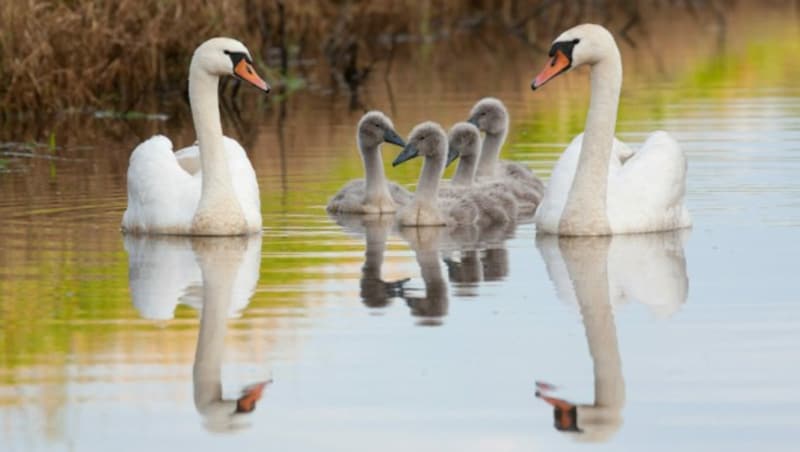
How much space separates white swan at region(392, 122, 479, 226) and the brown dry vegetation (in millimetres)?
6869

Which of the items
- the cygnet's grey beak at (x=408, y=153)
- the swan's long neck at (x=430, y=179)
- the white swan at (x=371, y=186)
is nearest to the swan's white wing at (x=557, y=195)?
the swan's long neck at (x=430, y=179)

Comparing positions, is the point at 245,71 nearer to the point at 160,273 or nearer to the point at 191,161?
the point at 191,161

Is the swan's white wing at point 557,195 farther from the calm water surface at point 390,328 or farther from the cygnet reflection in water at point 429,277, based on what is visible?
the cygnet reflection in water at point 429,277

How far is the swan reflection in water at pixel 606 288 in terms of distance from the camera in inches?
274

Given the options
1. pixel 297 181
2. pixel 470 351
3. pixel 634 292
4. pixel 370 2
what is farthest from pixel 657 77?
pixel 470 351

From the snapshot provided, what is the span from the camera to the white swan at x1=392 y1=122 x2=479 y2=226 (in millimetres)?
13383

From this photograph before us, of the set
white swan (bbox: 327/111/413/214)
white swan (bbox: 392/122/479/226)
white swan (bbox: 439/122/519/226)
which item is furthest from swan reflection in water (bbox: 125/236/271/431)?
white swan (bbox: 439/122/519/226)

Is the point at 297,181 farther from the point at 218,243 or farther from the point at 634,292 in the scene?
the point at 634,292

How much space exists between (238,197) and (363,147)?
1.88 meters

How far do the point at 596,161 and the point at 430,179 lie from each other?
1.48m

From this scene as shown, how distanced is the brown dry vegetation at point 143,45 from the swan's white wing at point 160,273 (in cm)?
782

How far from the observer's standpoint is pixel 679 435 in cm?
660

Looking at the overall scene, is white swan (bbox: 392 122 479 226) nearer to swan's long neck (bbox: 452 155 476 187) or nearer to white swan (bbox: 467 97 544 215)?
swan's long neck (bbox: 452 155 476 187)

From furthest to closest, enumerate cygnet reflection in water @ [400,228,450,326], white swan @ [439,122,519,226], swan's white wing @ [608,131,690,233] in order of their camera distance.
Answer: white swan @ [439,122,519,226] < swan's white wing @ [608,131,690,233] < cygnet reflection in water @ [400,228,450,326]
